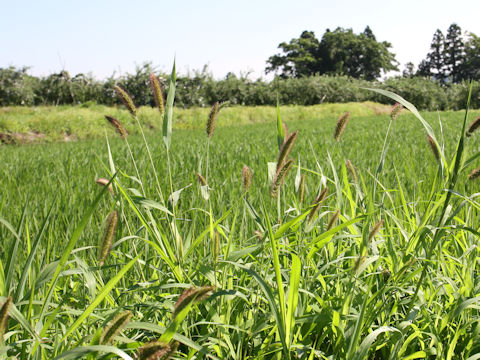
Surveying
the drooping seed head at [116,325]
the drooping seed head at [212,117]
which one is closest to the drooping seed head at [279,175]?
the drooping seed head at [212,117]

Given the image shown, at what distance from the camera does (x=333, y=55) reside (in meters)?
58.8

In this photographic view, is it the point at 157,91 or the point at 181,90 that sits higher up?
the point at 181,90

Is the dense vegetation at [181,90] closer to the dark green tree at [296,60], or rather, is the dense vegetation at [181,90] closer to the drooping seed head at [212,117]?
the drooping seed head at [212,117]

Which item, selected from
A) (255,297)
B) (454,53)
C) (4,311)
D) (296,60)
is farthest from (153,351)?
(454,53)

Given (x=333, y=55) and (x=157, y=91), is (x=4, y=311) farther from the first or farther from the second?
(x=333, y=55)

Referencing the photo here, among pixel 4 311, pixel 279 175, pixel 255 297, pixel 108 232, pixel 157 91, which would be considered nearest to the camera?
pixel 4 311

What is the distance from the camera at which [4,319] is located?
544 mm

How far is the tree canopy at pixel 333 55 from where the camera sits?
5853 centimetres

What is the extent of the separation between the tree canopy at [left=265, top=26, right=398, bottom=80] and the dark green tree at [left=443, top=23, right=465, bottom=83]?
12090 mm

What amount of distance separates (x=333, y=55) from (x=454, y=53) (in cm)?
2274

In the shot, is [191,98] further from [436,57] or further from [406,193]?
[436,57]

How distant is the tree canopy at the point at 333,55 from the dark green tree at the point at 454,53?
39.7 feet

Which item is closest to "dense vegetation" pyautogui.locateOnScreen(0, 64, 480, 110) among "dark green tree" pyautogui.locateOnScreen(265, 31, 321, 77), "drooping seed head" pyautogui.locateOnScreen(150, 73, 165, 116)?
"drooping seed head" pyautogui.locateOnScreen(150, 73, 165, 116)

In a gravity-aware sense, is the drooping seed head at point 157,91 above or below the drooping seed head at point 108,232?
above
